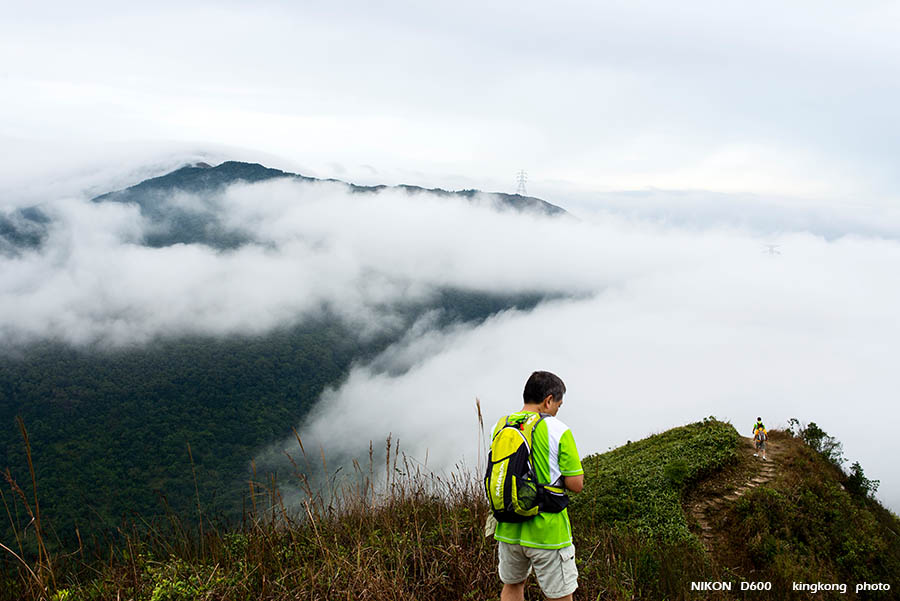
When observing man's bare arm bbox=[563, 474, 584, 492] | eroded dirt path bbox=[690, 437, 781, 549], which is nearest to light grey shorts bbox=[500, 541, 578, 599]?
man's bare arm bbox=[563, 474, 584, 492]

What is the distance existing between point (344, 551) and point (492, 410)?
7250 inches

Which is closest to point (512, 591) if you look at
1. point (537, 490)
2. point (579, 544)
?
point (537, 490)

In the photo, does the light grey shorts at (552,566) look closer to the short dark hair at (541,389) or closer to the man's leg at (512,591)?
the man's leg at (512,591)

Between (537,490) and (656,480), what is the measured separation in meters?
7.93

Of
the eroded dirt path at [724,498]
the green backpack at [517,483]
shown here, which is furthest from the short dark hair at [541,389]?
the eroded dirt path at [724,498]

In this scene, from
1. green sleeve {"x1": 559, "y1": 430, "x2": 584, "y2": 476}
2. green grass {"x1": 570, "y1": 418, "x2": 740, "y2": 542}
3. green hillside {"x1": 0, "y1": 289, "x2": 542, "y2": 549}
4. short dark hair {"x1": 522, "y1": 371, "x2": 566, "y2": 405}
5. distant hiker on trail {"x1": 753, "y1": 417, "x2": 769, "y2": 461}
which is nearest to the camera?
green sleeve {"x1": 559, "y1": 430, "x2": 584, "y2": 476}

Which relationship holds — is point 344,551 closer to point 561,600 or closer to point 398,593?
point 398,593

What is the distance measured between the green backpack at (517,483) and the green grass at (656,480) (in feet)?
16.0

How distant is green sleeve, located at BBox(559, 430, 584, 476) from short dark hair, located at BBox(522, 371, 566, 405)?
12.0 inches

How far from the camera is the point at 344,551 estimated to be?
15.9 feet

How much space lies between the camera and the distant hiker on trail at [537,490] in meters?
3.62

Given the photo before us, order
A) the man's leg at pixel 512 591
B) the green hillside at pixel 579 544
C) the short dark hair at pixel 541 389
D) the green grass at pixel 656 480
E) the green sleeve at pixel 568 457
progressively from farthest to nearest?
the green grass at pixel 656 480 → the green hillside at pixel 579 544 → the man's leg at pixel 512 591 → the short dark hair at pixel 541 389 → the green sleeve at pixel 568 457

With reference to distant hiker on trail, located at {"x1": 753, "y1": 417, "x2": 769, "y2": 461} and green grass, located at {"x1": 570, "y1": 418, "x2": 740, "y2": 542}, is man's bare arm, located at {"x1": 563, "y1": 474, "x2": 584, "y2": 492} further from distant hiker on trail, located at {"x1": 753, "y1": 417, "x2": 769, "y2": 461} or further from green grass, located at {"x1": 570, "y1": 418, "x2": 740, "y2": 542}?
distant hiker on trail, located at {"x1": 753, "y1": 417, "x2": 769, "y2": 461}

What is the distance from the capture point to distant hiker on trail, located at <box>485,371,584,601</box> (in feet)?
11.9
